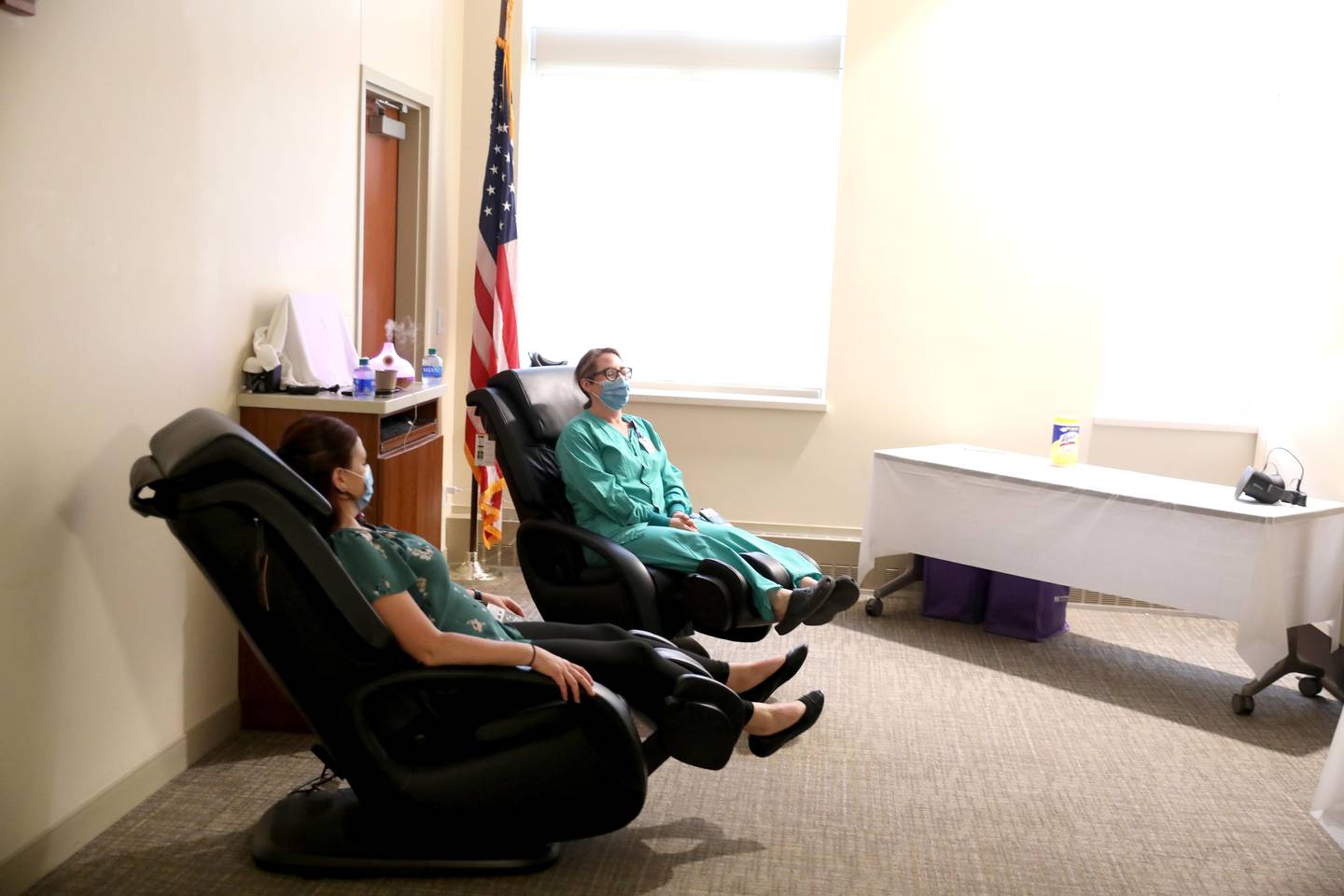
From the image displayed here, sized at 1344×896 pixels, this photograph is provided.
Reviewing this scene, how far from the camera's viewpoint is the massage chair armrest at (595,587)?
3.25m

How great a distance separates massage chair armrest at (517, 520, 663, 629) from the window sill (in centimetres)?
166

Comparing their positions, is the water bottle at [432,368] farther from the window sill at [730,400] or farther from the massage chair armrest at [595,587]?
the window sill at [730,400]

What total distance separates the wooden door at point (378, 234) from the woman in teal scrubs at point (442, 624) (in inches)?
68.5

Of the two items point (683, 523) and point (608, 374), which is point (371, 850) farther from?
point (608, 374)

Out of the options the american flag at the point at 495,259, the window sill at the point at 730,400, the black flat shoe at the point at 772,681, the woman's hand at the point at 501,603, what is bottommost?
the black flat shoe at the point at 772,681

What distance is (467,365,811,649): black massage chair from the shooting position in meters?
3.29

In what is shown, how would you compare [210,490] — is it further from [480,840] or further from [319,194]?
[319,194]

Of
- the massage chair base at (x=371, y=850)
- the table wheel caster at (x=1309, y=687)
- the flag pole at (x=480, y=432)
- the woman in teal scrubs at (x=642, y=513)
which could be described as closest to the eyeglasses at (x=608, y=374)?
the woman in teal scrubs at (x=642, y=513)

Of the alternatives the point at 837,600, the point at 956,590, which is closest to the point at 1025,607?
the point at 956,590

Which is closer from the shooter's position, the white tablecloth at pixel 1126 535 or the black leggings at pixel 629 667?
the black leggings at pixel 629 667

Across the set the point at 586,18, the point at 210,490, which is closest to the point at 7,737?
the point at 210,490

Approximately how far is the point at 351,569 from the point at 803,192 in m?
3.21

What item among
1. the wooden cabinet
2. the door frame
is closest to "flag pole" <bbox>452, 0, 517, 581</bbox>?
the door frame

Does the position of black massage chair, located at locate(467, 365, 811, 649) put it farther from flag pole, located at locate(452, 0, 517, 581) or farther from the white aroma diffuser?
flag pole, located at locate(452, 0, 517, 581)
